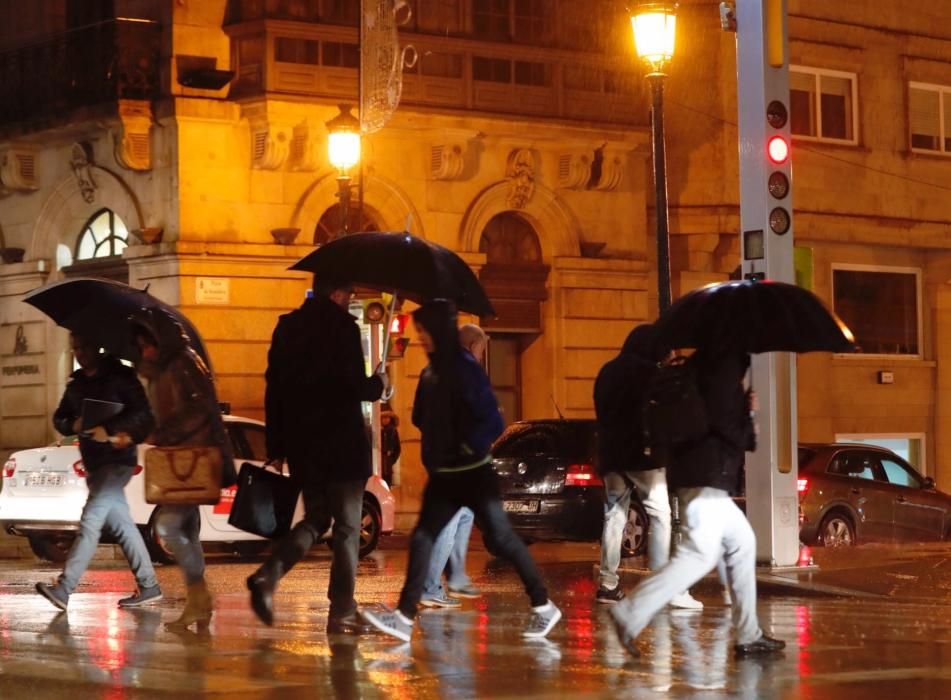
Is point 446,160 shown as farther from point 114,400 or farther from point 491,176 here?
point 114,400

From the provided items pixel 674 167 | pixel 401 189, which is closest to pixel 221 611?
pixel 401 189

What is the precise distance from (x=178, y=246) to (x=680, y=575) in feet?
56.6

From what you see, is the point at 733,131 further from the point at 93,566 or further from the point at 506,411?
the point at 93,566

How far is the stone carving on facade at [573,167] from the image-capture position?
29.8 metres

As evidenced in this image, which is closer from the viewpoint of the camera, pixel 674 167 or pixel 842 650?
pixel 842 650

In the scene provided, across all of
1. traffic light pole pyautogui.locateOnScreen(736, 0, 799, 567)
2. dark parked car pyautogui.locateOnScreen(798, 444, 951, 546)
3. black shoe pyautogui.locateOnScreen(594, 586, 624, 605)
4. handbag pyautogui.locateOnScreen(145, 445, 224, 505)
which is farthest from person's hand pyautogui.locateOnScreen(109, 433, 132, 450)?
dark parked car pyautogui.locateOnScreen(798, 444, 951, 546)

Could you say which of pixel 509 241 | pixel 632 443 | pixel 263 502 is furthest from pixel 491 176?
pixel 263 502

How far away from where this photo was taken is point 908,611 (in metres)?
12.8

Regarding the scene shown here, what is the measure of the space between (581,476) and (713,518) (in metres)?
9.50

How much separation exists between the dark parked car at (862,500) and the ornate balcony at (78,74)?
10.5m

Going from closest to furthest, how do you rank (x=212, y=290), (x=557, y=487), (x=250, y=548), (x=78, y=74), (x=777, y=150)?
(x=777, y=150) < (x=557, y=487) < (x=250, y=548) < (x=212, y=290) < (x=78, y=74)

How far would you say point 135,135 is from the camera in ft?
87.5

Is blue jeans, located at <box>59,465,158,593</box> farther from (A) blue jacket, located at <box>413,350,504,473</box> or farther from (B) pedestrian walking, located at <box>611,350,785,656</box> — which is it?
(B) pedestrian walking, located at <box>611,350,785,656</box>

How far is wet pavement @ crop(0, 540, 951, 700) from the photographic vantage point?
29.7 ft
